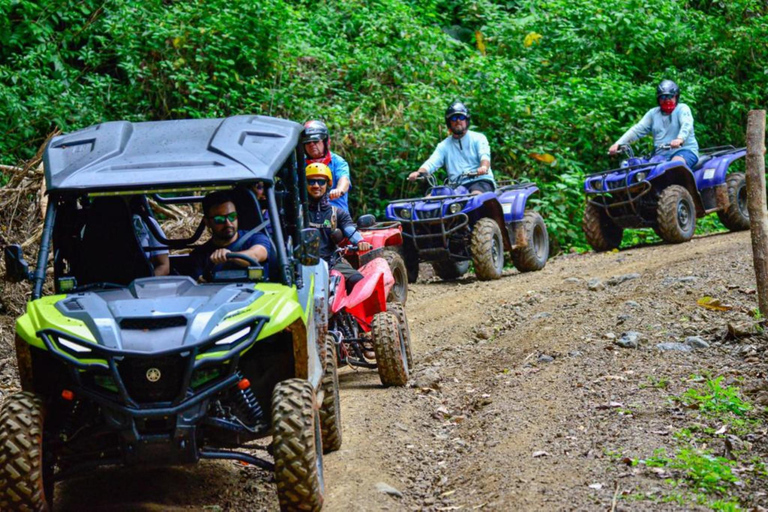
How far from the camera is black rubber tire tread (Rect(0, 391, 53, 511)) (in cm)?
437

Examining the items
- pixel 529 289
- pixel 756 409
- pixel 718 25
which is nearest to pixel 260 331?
pixel 756 409

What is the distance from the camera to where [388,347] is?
7410 mm

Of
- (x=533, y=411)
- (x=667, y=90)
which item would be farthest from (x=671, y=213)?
(x=533, y=411)

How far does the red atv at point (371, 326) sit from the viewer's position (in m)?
7.45

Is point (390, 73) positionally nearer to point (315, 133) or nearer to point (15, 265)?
point (315, 133)

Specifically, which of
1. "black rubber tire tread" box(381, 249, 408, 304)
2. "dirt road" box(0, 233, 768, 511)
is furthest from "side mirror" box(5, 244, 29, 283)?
"black rubber tire tread" box(381, 249, 408, 304)

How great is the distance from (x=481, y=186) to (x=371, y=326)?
5.70 m

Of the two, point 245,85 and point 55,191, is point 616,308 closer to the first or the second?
point 55,191

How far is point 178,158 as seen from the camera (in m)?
5.16

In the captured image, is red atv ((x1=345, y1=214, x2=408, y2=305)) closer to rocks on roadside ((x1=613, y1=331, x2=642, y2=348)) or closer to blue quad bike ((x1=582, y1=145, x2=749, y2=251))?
rocks on roadside ((x1=613, y1=331, x2=642, y2=348))

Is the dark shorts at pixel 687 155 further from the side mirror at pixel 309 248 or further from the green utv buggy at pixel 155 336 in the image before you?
the side mirror at pixel 309 248

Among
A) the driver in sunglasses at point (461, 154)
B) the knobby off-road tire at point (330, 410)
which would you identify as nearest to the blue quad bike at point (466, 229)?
the driver in sunglasses at point (461, 154)

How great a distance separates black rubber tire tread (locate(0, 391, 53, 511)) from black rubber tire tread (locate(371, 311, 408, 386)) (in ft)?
10.9

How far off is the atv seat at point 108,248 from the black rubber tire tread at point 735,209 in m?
10.8
